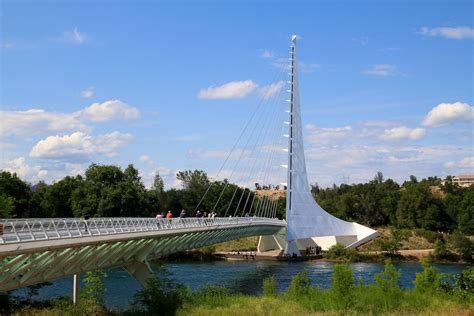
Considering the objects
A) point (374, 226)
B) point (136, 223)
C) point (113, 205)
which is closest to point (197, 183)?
point (374, 226)

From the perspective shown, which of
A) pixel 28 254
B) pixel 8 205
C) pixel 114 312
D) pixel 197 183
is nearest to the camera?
pixel 28 254

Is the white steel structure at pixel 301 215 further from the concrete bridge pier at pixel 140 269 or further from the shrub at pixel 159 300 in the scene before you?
the shrub at pixel 159 300

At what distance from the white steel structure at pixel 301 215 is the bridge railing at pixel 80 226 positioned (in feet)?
90.6

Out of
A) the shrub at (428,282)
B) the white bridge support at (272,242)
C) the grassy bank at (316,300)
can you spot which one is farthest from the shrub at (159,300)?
the white bridge support at (272,242)

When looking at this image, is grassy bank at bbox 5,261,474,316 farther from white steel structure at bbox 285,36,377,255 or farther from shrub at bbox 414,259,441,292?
white steel structure at bbox 285,36,377,255

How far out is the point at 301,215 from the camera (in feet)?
263

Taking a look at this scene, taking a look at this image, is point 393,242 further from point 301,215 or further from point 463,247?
point 301,215

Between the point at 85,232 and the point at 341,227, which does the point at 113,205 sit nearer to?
the point at 341,227

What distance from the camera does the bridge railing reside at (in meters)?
21.3

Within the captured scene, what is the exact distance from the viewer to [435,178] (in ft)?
609

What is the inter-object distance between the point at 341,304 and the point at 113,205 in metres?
58.8

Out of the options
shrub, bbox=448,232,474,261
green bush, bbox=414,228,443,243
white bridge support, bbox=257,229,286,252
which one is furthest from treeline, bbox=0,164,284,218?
shrub, bbox=448,232,474,261

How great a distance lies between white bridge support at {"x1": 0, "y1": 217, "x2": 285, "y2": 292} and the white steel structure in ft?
106

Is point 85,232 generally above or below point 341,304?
above
